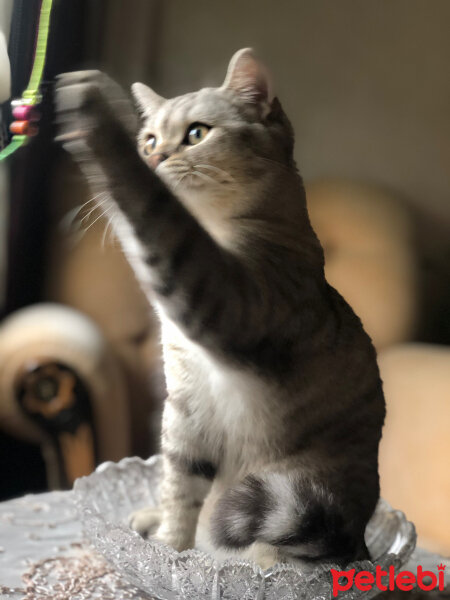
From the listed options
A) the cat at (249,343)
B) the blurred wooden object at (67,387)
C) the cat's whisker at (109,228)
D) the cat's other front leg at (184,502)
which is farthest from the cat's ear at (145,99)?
the blurred wooden object at (67,387)

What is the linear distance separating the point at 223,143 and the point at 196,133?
0.03 m

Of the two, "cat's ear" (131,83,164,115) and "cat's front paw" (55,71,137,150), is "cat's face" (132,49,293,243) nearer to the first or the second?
"cat's ear" (131,83,164,115)

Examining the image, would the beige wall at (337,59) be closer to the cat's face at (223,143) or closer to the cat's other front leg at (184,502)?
the cat's face at (223,143)

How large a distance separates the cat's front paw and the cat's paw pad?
0.38m

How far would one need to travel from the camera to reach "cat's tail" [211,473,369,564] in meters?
0.43

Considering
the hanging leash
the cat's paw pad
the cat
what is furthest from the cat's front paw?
the cat's paw pad

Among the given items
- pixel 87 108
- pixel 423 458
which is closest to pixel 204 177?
pixel 87 108

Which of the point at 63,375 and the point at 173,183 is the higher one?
the point at 173,183

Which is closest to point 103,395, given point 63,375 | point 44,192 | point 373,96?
point 63,375

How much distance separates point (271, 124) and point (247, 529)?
1.00 feet

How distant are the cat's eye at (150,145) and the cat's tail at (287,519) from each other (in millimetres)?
263

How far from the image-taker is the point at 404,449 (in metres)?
0.69

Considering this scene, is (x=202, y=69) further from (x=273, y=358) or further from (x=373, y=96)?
(x=273, y=358)

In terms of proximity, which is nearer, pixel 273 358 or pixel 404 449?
pixel 273 358
